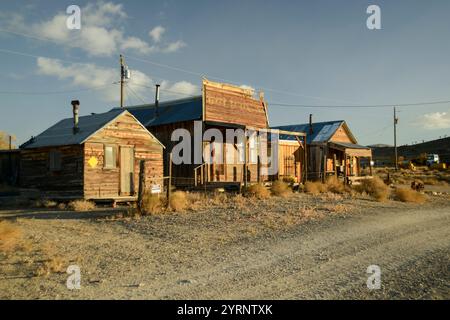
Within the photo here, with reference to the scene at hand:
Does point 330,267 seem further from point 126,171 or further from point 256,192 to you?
point 126,171

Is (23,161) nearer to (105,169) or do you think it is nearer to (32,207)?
(32,207)

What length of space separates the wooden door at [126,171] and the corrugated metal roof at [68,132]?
171 cm

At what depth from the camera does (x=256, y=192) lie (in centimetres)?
1736

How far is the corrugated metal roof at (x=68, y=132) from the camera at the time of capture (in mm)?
17344

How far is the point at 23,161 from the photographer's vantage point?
766 inches

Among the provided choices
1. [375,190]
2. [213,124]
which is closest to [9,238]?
[213,124]

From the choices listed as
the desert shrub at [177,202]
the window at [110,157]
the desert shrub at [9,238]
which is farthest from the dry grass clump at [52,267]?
the window at [110,157]

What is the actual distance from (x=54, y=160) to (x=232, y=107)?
10410 mm

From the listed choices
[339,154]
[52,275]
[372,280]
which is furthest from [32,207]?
[339,154]

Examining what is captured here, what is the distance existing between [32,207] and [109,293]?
1281 centimetres

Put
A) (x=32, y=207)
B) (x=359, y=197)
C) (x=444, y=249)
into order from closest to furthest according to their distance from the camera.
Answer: (x=444, y=249) < (x=32, y=207) < (x=359, y=197)

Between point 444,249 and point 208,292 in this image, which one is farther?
point 444,249

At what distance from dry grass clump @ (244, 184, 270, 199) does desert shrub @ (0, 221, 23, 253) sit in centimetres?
989
